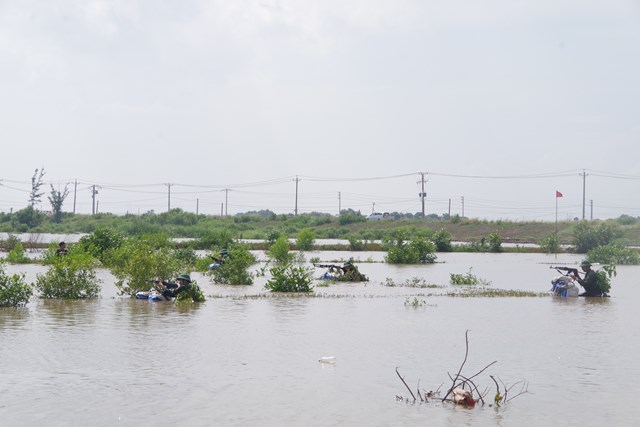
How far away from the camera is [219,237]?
4484cm

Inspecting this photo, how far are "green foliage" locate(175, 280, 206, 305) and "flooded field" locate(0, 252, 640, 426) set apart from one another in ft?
1.13

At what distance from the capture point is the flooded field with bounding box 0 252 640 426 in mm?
10133

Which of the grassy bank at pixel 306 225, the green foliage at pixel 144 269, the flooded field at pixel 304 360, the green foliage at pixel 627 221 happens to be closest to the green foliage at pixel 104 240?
the flooded field at pixel 304 360

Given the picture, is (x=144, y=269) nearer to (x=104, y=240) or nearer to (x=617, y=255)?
(x=104, y=240)

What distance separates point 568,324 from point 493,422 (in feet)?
29.9

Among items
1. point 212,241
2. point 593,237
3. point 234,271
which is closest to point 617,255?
point 593,237

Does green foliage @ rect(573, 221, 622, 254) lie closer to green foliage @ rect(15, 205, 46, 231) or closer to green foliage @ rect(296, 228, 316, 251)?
green foliage @ rect(296, 228, 316, 251)

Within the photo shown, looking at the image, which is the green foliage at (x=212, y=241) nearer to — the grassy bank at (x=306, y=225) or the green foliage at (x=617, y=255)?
the green foliage at (x=617, y=255)

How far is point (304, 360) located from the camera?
44.2 ft

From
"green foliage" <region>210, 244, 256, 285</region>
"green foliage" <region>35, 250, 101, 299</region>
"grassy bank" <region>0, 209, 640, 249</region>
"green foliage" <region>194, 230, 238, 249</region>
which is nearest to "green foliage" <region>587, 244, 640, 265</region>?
"green foliage" <region>194, 230, 238, 249</region>

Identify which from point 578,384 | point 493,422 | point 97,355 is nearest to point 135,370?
point 97,355

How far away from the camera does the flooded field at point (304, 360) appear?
33.2 feet

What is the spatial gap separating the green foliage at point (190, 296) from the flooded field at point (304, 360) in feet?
1.13

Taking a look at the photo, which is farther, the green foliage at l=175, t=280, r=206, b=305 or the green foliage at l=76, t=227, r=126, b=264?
the green foliage at l=76, t=227, r=126, b=264
